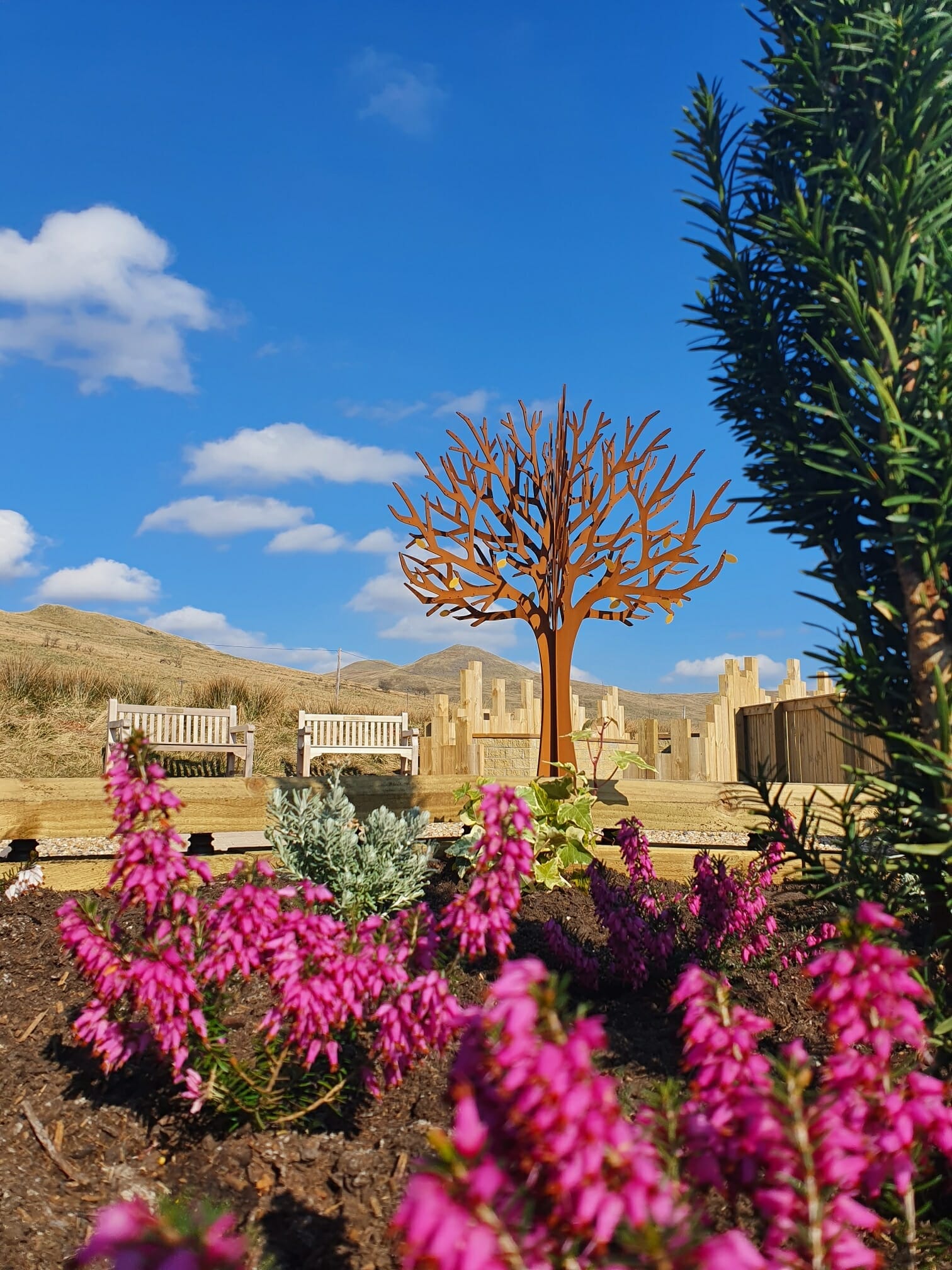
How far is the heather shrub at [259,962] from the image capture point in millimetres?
2602

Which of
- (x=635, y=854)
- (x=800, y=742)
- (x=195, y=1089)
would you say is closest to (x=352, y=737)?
(x=800, y=742)

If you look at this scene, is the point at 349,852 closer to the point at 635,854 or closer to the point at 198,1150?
the point at 635,854

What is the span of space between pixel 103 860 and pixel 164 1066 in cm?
298

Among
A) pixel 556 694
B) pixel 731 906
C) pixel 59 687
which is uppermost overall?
pixel 59 687

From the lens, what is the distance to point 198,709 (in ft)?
41.2

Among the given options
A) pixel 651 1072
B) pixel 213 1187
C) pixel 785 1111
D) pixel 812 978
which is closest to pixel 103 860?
pixel 213 1187

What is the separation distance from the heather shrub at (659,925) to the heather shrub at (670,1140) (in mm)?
2334

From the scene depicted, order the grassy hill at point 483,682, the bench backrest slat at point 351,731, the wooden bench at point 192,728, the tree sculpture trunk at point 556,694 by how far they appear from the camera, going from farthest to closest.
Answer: the grassy hill at point 483,682, the bench backrest slat at point 351,731, the wooden bench at point 192,728, the tree sculpture trunk at point 556,694

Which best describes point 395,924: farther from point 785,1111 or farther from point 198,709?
point 198,709

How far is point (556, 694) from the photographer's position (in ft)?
24.9

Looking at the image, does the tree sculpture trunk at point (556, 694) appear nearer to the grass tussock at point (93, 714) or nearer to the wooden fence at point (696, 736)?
the wooden fence at point (696, 736)

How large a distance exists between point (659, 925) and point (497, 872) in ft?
8.26

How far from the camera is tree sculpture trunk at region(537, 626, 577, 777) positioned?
7.45 m

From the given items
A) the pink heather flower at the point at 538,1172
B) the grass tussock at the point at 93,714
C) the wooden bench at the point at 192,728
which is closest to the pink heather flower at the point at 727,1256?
the pink heather flower at the point at 538,1172
